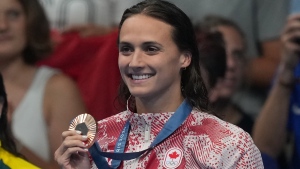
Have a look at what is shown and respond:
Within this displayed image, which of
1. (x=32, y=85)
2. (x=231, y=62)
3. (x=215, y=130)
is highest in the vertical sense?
(x=215, y=130)

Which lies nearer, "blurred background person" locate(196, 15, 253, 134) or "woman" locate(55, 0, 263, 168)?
"woman" locate(55, 0, 263, 168)

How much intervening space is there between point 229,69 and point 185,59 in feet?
4.21

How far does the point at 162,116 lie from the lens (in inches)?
162

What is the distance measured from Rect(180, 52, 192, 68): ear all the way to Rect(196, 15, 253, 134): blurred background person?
96 centimetres

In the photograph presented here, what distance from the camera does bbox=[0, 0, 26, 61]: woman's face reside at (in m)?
5.34

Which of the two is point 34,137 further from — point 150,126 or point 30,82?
point 150,126

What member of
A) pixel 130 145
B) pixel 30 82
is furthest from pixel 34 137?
pixel 130 145

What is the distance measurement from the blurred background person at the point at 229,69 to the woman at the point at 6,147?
1041 mm

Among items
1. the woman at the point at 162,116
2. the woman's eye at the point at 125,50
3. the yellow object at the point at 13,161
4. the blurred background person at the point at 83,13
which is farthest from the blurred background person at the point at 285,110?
the blurred background person at the point at 83,13

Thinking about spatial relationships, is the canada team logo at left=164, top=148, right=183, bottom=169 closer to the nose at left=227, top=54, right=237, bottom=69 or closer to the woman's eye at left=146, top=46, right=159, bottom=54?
the woman's eye at left=146, top=46, right=159, bottom=54

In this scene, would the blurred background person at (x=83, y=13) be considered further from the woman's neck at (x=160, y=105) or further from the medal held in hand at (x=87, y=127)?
the medal held in hand at (x=87, y=127)

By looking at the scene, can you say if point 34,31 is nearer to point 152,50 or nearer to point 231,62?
point 231,62

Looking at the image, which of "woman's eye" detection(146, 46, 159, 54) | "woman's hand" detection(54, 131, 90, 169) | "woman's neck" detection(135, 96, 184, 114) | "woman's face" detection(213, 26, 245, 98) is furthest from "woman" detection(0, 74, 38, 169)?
"woman's face" detection(213, 26, 245, 98)

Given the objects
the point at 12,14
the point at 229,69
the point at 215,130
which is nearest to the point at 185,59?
the point at 215,130
